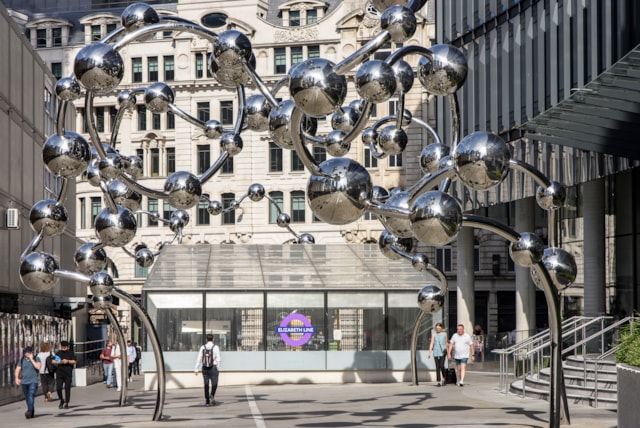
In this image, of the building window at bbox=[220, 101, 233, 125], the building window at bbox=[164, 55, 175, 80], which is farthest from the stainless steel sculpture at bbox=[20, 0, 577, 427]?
the building window at bbox=[164, 55, 175, 80]

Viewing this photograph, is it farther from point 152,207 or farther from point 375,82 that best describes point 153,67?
point 375,82

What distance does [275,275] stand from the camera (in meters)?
40.4

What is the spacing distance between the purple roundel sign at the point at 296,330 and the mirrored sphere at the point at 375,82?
83.2 ft

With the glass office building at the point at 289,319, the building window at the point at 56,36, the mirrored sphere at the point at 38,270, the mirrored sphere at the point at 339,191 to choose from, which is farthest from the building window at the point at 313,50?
the mirrored sphere at the point at 339,191

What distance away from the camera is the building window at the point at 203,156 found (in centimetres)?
8725

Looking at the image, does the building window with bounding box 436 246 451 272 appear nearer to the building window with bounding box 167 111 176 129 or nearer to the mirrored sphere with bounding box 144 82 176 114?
the building window with bounding box 167 111 176 129

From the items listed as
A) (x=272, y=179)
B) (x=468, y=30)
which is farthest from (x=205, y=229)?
(x=468, y=30)

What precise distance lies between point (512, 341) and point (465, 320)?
54.2 ft

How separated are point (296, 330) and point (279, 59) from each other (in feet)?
159

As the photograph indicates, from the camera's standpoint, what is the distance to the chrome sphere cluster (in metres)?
13.5

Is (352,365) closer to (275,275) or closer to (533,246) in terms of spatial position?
(275,275)

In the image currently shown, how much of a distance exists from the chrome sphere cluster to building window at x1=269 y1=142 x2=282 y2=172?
62473 millimetres

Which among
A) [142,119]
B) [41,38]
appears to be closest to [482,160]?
[142,119]

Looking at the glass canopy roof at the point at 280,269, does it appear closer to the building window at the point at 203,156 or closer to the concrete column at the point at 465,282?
the concrete column at the point at 465,282
